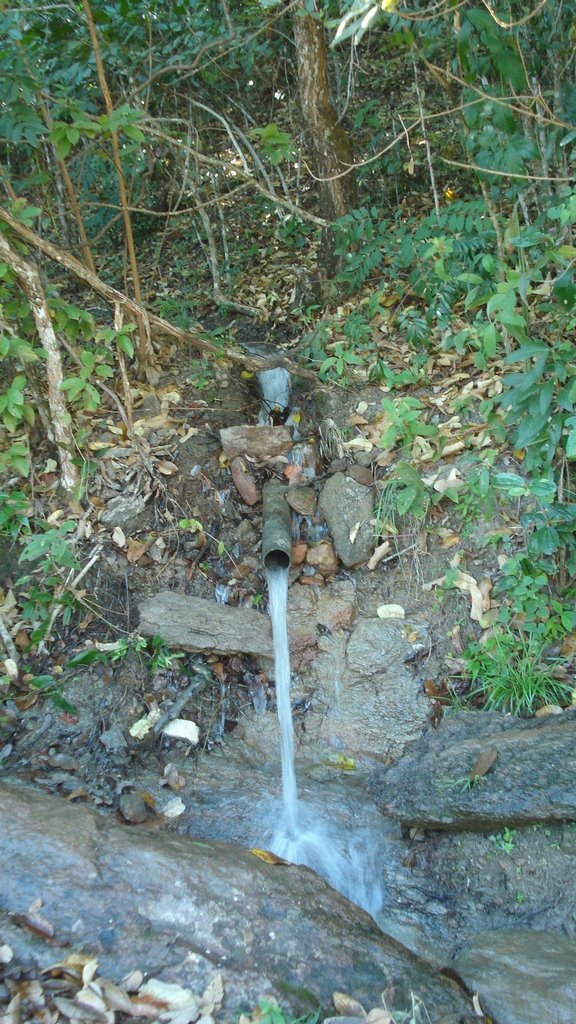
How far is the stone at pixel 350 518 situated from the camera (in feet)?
14.1

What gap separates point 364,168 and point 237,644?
144 inches

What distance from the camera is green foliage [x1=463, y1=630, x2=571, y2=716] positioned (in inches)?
143

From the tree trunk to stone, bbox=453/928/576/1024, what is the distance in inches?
165

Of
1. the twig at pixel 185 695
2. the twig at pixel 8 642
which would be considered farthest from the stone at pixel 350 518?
the twig at pixel 8 642

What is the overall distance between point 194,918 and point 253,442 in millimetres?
2792

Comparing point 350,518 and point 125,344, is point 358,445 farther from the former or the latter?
point 125,344

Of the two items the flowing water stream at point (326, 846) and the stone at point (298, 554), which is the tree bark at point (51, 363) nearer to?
the stone at point (298, 554)

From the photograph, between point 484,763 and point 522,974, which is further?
point 484,763

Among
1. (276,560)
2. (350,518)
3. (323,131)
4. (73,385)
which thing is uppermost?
(323,131)

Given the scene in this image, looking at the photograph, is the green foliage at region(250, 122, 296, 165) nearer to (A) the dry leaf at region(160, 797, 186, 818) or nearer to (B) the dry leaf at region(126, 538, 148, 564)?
(B) the dry leaf at region(126, 538, 148, 564)

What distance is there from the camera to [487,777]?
338 cm

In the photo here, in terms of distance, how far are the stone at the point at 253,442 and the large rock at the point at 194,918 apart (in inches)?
94.6

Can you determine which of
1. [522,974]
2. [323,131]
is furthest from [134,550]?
[323,131]

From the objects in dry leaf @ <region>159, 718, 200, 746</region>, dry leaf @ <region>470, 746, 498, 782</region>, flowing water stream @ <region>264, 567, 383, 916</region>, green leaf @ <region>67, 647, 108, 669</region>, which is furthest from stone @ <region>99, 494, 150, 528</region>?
dry leaf @ <region>470, 746, 498, 782</region>
